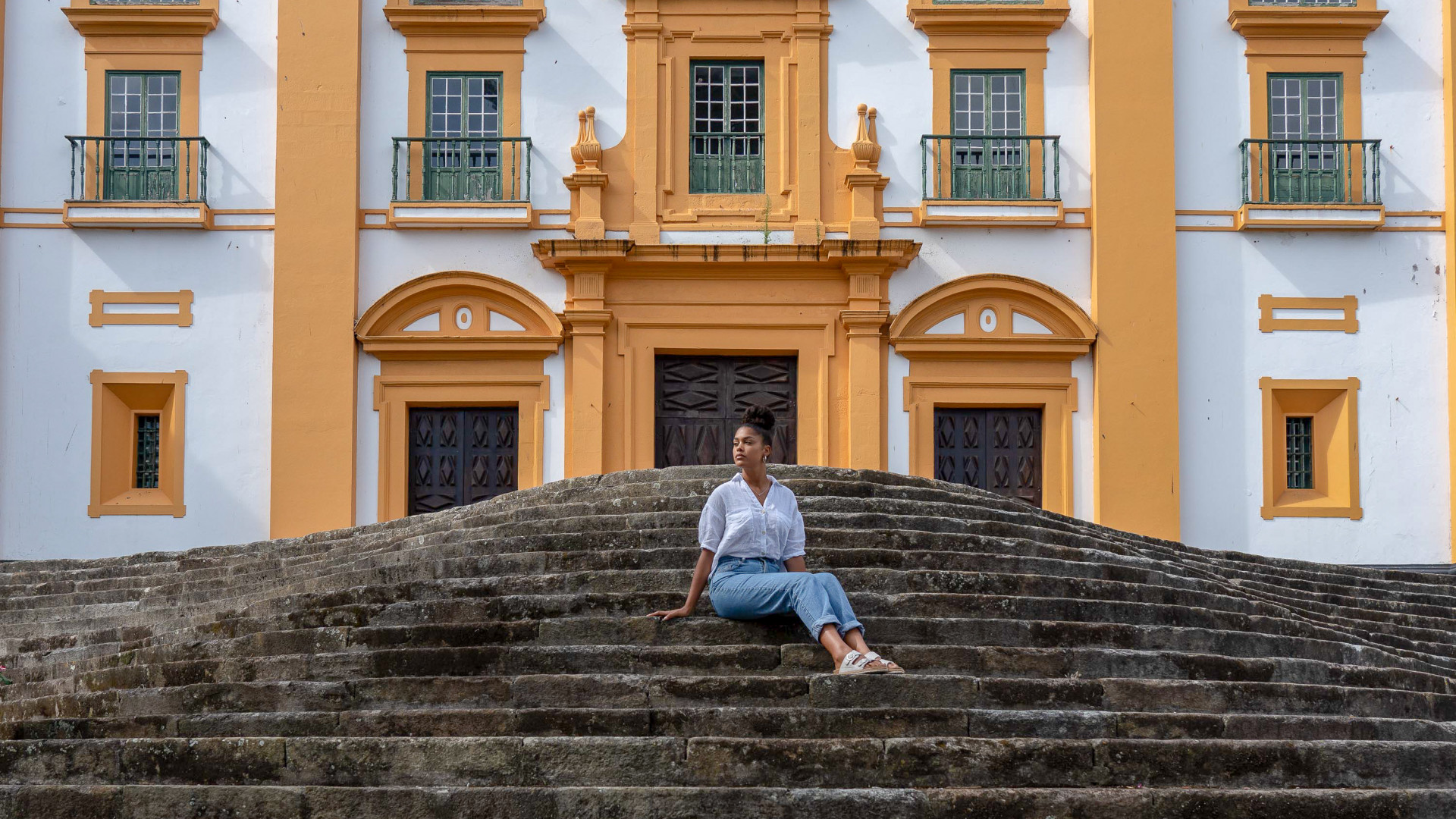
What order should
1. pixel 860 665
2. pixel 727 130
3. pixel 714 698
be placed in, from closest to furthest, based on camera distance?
pixel 860 665 < pixel 714 698 < pixel 727 130

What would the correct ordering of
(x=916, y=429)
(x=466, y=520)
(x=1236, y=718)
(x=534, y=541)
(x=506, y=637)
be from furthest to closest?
(x=916, y=429)
(x=466, y=520)
(x=534, y=541)
(x=506, y=637)
(x=1236, y=718)

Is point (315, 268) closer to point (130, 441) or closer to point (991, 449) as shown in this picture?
point (130, 441)

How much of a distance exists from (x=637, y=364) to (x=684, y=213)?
5.43 feet

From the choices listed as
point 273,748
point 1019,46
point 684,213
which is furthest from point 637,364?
point 273,748

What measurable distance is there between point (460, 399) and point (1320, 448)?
8929mm

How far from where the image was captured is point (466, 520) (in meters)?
12.1

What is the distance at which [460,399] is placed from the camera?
17.1 m

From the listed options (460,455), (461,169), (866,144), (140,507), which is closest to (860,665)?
(460,455)

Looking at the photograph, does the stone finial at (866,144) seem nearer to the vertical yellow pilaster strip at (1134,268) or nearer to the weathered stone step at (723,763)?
the vertical yellow pilaster strip at (1134,268)

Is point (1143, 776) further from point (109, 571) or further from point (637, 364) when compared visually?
point (637, 364)

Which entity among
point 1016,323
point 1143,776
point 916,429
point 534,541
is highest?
point 1016,323

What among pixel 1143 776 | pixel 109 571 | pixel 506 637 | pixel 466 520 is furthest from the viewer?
pixel 109 571

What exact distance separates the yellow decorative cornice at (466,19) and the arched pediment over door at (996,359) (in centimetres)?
498

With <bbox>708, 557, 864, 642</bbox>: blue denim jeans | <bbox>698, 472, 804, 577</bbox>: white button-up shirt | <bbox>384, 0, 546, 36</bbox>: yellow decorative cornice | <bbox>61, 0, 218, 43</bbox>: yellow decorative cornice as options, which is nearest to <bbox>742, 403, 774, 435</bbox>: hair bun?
<bbox>698, 472, 804, 577</bbox>: white button-up shirt
